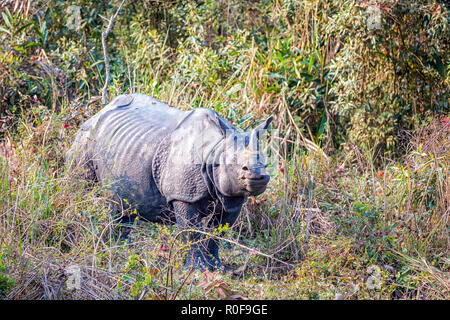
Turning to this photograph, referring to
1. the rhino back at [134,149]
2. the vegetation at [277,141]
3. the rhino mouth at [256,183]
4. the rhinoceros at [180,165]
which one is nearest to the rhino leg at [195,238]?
the rhinoceros at [180,165]

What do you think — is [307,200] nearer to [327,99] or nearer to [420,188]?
[420,188]

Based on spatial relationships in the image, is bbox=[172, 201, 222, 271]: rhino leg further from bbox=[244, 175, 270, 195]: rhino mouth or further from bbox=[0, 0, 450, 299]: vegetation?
bbox=[244, 175, 270, 195]: rhino mouth

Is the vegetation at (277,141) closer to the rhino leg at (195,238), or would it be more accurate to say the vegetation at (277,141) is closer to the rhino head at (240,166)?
the rhino leg at (195,238)

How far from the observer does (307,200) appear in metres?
6.00

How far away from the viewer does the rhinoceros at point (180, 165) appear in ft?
14.8

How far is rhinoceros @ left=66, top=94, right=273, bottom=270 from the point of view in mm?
4512

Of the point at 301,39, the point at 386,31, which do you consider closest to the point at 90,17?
the point at 301,39

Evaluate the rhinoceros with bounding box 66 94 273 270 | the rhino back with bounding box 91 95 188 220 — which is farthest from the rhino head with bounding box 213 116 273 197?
the rhino back with bounding box 91 95 188 220

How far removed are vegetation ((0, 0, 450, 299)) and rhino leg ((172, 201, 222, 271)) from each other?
0.15 meters

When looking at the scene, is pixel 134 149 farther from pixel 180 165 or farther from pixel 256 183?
pixel 256 183

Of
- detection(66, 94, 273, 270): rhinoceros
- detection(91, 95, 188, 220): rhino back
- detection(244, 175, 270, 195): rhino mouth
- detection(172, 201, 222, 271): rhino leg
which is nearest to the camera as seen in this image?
detection(244, 175, 270, 195): rhino mouth

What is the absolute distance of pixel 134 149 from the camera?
16.6 feet

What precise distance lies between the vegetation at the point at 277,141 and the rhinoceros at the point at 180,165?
23 centimetres
